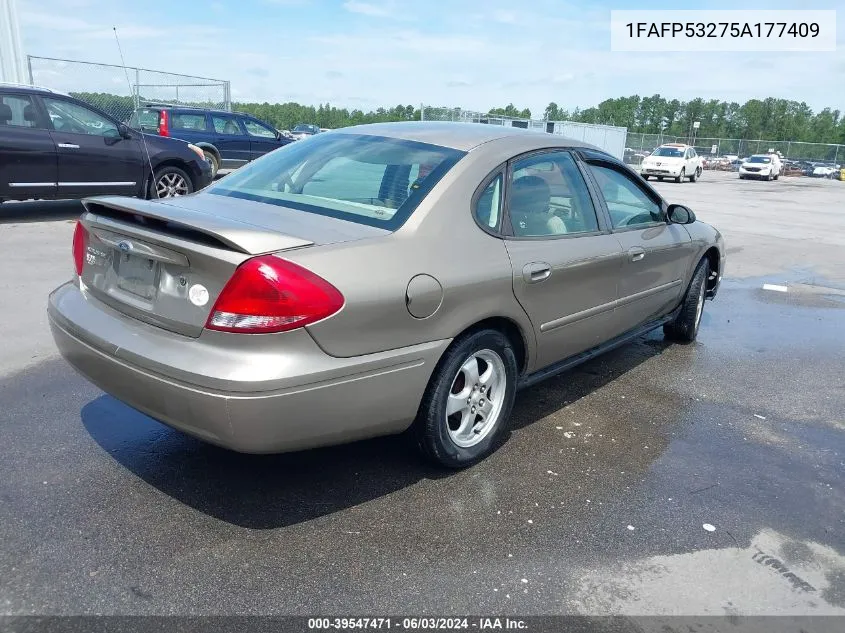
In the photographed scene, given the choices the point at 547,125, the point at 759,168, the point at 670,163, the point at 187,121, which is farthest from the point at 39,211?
the point at 759,168

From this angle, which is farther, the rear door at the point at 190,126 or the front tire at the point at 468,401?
the rear door at the point at 190,126

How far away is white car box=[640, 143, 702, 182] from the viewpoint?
102 feet

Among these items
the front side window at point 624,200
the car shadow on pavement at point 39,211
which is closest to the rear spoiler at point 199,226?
the front side window at point 624,200

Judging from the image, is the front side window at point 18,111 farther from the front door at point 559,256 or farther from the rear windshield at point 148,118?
the front door at point 559,256

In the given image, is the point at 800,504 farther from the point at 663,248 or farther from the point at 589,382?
the point at 663,248

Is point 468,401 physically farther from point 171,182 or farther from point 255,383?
point 171,182

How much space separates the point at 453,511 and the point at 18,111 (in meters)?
8.72

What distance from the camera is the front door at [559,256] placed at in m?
3.54

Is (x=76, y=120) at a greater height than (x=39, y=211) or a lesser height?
greater

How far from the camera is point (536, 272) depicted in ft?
11.5

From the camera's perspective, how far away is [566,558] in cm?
278

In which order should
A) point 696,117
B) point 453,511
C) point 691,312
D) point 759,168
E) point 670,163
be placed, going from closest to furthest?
point 453,511
point 691,312
point 670,163
point 759,168
point 696,117

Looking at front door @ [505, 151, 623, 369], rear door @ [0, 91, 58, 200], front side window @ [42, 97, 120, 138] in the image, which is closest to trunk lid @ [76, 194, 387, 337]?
front door @ [505, 151, 623, 369]

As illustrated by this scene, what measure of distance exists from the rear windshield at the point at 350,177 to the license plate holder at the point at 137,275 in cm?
69
